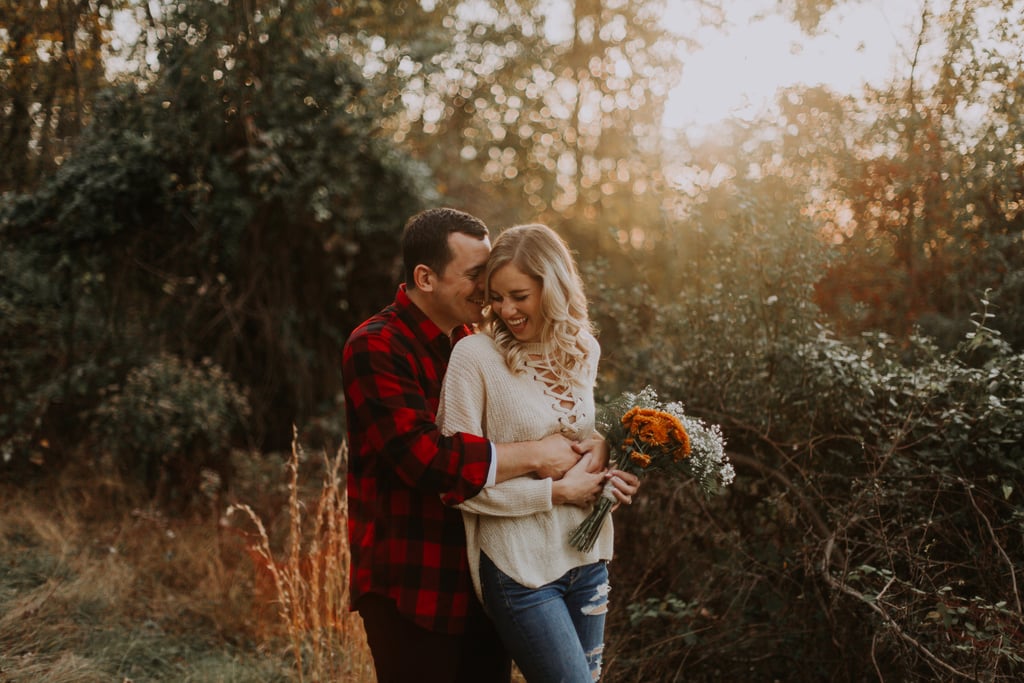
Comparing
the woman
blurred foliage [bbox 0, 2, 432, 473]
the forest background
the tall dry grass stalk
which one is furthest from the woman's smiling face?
blurred foliage [bbox 0, 2, 432, 473]

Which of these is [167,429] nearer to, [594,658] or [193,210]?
[193,210]

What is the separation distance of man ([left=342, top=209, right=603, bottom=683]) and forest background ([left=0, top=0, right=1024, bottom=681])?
1.10 metres

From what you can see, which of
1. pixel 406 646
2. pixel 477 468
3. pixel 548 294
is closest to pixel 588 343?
pixel 548 294

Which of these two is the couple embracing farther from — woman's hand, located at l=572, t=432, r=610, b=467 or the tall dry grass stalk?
the tall dry grass stalk

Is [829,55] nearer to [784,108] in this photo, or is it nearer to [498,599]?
[784,108]

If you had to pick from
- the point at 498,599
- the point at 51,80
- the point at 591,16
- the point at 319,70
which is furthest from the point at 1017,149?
the point at 591,16

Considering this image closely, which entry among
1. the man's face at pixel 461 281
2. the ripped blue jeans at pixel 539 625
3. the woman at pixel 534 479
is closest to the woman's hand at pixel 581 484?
the woman at pixel 534 479

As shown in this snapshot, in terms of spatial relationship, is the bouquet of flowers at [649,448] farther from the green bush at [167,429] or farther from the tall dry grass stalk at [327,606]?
the green bush at [167,429]

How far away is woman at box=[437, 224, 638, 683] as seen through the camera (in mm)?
2205

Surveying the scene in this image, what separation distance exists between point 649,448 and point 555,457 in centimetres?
31

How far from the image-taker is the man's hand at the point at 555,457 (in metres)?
2.29

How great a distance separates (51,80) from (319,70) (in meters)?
2.34

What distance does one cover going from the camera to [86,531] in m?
5.60

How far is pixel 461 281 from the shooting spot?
8.19 feet
